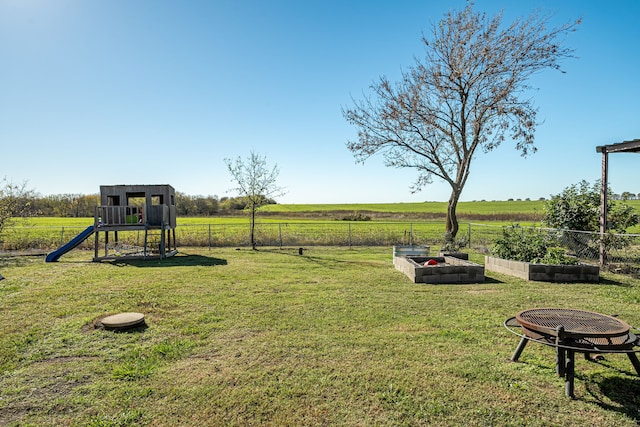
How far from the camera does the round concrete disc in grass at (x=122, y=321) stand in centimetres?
582

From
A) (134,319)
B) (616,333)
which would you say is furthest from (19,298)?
(616,333)

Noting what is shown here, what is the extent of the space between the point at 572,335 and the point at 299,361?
2.97 metres

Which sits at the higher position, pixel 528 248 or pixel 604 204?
pixel 604 204

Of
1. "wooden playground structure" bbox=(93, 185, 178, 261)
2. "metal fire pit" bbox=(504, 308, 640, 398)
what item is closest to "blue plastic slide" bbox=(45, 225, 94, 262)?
"wooden playground structure" bbox=(93, 185, 178, 261)

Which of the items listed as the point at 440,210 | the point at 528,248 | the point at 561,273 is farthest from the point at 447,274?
the point at 440,210

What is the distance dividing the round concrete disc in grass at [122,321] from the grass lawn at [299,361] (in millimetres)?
159

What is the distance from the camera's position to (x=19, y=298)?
319 inches

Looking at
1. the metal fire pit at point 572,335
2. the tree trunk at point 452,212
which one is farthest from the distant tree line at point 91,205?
the metal fire pit at point 572,335

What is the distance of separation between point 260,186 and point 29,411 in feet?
58.3

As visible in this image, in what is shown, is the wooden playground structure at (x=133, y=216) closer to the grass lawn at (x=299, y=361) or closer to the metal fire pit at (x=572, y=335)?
the grass lawn at (x=299, y=361)

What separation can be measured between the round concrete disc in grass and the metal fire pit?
5.40 metres

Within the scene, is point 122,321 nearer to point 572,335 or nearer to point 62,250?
point 572,335

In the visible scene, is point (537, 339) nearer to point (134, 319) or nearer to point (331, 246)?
point (134, 319)

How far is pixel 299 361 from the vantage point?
4637mm
